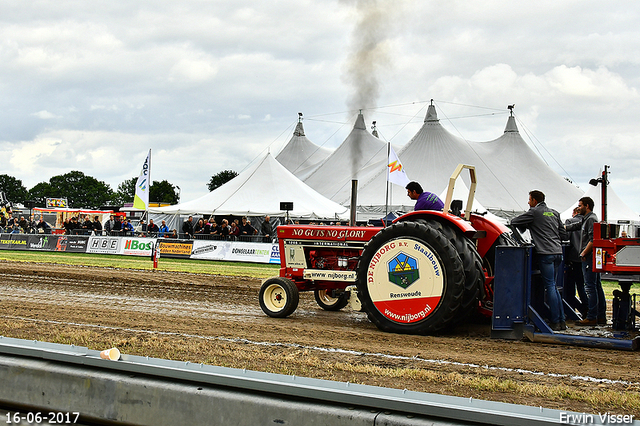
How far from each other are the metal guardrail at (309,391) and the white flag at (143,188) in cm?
2497

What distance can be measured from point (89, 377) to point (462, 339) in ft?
13.8

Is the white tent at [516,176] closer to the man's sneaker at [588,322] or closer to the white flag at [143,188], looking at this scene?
the white flag at [143,188]

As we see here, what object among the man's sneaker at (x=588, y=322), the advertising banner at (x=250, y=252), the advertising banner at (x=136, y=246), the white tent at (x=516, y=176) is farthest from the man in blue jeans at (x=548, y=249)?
the white tent at (x=516, y=176)

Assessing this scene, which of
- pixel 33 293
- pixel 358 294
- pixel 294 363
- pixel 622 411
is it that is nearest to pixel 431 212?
pixel 358 294

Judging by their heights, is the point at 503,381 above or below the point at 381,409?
below

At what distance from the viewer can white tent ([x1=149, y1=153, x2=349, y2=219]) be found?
24406mm

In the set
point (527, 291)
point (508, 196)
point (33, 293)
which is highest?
point (508, 196)

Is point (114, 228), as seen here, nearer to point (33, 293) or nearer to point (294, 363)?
point (33, 293)

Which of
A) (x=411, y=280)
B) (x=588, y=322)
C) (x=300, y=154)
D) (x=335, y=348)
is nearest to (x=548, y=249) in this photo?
(x=588, y=322)

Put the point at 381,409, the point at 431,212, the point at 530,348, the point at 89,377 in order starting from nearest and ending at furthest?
the point at 381,409
the point at 89,377
the point at 530,348
the point at 431,212

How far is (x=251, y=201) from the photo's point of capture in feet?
82.6

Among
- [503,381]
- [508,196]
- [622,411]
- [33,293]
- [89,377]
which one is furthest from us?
[508,196]

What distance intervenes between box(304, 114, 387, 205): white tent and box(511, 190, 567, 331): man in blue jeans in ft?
68.8

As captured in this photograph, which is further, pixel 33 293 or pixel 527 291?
pixel 33 293
